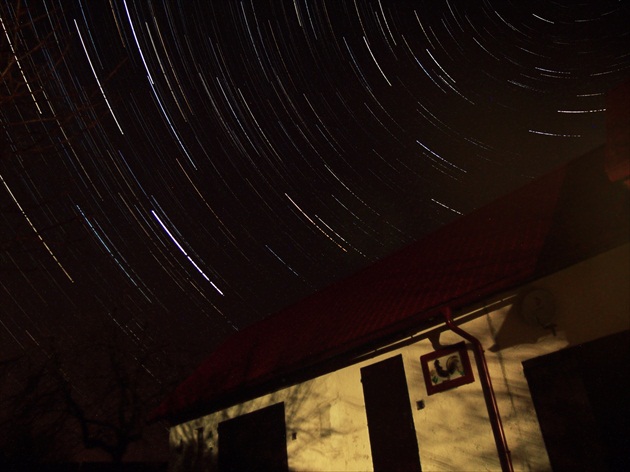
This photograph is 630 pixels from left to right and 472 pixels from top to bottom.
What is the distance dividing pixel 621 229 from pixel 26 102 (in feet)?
27.6

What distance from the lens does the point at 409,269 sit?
41.4 feet

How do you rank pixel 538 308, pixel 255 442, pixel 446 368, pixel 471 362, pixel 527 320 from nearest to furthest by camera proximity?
pixel 538 308, pixel 527 320, pixel 471 362, pixel 446 368, pixel 255 442

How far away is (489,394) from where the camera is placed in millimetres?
7637

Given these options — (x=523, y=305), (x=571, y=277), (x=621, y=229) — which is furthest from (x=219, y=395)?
(x=621, y=229)

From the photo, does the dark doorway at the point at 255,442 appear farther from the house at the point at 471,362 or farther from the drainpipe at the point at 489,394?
the drainpipe at the point at 489,394

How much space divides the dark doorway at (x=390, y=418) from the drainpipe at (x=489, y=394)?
170 centimetres

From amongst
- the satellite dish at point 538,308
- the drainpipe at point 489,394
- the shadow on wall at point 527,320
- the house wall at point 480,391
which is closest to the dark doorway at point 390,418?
the house wall at point 480,391

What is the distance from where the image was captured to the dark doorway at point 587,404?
627cm

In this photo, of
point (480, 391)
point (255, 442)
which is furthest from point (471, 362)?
point (255, 442)

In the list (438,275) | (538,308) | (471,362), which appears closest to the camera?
(538,308)

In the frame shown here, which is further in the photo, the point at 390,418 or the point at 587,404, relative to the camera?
the point at 390,418

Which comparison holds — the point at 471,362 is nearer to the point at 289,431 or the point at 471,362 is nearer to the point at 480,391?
the point at 480,391

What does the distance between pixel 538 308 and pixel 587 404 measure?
1.55m

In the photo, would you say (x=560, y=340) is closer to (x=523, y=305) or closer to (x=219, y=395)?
(x=523, y=305)
